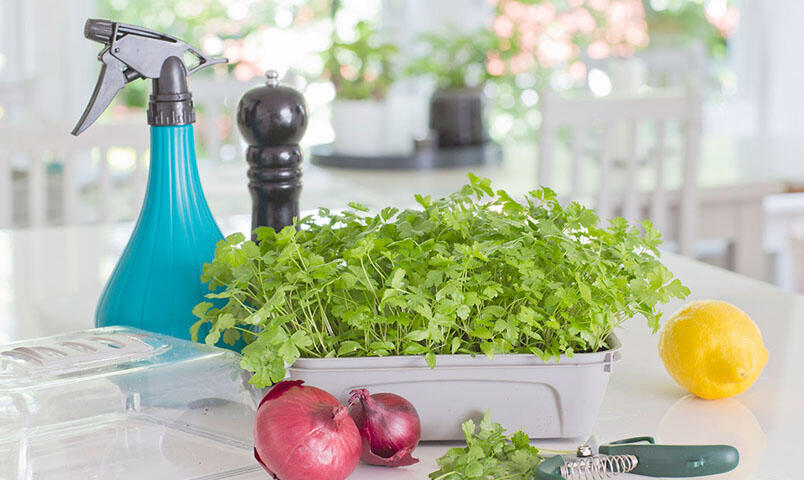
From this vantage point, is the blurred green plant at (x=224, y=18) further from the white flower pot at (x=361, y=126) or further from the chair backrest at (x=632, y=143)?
the chair backrest at (x=632, y=143)

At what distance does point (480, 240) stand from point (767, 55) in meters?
3.59

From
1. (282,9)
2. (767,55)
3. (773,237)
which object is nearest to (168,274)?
(773,237)

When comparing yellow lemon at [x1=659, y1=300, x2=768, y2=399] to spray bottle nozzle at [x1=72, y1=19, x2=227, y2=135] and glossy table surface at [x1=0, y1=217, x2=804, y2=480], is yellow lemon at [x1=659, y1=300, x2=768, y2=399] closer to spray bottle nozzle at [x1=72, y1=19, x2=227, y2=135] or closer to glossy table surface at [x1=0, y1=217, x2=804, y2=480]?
glossy table surface at [x1=0, y1=217, x2=804, y2=480]

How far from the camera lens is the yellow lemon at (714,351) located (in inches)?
28.5

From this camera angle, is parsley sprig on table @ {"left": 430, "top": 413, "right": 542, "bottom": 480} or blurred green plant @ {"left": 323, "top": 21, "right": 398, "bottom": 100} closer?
parsley sprig on table @ {"left": 430, "top": 413, "right": 542, "bottom": 480}

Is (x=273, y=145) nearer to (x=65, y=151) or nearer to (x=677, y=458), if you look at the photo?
(x=677, y=458)

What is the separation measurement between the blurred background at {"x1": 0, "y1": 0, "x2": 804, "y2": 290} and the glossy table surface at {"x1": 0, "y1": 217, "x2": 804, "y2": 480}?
1.37 feet

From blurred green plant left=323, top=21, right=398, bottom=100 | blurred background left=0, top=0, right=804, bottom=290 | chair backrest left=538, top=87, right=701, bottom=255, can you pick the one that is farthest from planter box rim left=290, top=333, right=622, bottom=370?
blurred green plant left=323, top=21, right=398, bottom=100

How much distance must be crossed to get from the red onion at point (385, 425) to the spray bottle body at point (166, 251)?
19 cm

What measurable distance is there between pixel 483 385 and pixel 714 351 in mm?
201

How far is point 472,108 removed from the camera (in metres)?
2.41

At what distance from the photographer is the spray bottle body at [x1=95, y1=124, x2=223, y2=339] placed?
2.34ft

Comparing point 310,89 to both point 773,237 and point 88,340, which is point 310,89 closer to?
point 773,237

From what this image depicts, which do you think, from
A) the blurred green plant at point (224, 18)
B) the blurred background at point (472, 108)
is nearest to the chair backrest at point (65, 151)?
the blurred background at point (472, 108)
